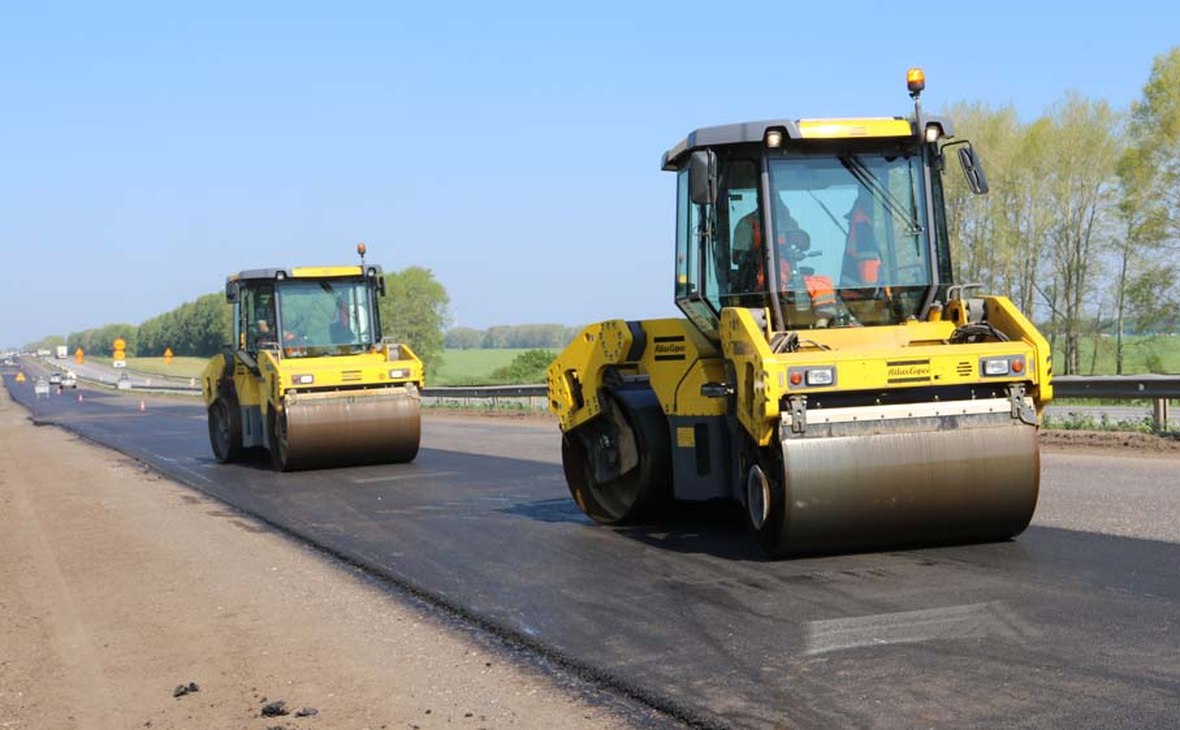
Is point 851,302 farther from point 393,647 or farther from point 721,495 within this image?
point 393,647

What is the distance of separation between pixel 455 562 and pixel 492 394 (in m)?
25.8

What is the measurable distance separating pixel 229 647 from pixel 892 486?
3.66 m

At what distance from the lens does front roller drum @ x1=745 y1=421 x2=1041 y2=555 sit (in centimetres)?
721

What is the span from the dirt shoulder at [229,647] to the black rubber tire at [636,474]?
88.0 inches

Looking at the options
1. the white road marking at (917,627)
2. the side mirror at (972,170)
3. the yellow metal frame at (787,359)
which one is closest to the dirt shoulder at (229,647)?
the white road marking at (917,627)

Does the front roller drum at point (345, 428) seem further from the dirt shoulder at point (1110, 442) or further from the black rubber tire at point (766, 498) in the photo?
the black rubber tire at point (766, 498)

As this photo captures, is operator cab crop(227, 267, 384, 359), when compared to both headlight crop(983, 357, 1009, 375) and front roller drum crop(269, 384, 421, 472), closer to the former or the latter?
front roller drum crop(269, 384, 421, 472)

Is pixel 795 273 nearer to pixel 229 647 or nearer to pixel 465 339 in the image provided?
pixel 229 647

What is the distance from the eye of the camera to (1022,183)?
42.7 metres

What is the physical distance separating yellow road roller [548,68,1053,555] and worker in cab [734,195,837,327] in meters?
0.01

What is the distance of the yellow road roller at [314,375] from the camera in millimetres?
15672

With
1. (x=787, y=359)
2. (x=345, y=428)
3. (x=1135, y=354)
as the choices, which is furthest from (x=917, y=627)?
(x=1135, y=354)

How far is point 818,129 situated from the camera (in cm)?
825

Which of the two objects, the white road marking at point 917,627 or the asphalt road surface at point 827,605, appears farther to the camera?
the white road marking at point 917,627
